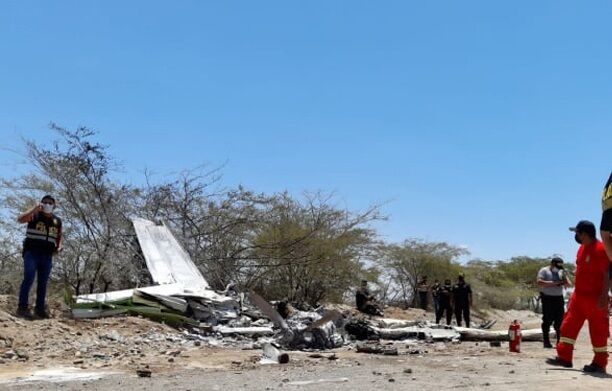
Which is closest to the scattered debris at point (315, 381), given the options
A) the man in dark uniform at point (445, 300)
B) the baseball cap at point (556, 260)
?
the baseball cap at point (556, 260)

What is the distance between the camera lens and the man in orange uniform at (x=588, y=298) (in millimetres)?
7840

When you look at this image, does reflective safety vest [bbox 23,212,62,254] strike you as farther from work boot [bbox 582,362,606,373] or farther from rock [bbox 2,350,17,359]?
work boot [bbox 582,362,606,373]

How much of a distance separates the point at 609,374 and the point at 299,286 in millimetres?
19427

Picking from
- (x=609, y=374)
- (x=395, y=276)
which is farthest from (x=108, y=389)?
(x=395, y=276)

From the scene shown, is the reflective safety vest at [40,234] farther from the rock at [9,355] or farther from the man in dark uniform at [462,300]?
the man in dark uniform at [462,300]

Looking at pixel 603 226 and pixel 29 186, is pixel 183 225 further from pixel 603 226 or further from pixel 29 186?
pixel 603 226

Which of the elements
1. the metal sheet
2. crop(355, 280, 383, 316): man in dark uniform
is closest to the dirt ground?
the metal sheet

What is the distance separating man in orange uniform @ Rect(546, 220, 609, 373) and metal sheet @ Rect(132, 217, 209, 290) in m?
8.42

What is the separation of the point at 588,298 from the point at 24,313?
8298 mm

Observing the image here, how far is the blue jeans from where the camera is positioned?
10.8 meters

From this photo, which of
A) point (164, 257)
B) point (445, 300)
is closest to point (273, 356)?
point (164, 257)

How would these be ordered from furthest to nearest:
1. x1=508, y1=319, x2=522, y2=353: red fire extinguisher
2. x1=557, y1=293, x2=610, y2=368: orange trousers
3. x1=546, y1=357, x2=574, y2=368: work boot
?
x1=508, y1=319, x2=522, y2=353: red fire extinguisher
x1=546, y1=357, x2=574, y2=368: work boot
x1=557, y1=293, x2=610, y2=368: orange trousers

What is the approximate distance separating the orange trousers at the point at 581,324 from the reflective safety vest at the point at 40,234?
7748 millimetres

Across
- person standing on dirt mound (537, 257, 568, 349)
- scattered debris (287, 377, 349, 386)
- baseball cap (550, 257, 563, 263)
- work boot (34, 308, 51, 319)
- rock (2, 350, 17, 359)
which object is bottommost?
rock (2, 350, 17, 359)
